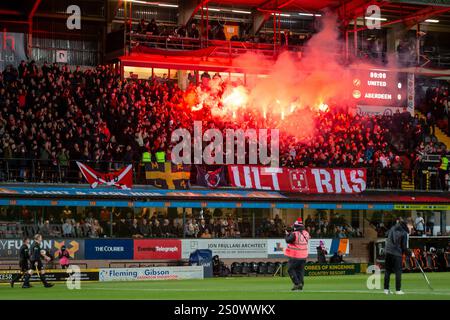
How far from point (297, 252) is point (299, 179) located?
18572mm

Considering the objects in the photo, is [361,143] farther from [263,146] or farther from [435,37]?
[435,37]

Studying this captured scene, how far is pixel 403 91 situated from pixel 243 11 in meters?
9.82

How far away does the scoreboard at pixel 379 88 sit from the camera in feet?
153

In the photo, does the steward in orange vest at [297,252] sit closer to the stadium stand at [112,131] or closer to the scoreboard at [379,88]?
the stadium stand at [112,131]

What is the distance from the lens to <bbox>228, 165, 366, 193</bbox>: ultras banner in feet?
132

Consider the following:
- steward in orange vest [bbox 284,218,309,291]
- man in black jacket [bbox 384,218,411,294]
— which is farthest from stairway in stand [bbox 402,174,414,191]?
man in black jacket [bbox 384,218,411,294]

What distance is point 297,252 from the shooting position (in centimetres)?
2311

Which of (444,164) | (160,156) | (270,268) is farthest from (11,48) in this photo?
(444,164)

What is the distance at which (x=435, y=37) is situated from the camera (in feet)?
185

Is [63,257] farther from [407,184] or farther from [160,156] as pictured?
[407,184]

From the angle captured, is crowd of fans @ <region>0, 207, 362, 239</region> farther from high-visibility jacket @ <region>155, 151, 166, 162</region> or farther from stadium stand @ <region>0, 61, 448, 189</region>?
high-visibility jacket @ <region>155, 151, 166, 162</region>

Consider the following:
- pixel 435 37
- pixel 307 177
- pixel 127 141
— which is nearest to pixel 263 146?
pixel 307 177

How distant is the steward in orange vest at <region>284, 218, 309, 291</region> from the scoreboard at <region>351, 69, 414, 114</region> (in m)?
24.0

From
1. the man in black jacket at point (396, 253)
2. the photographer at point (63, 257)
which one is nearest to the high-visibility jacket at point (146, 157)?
the photographer at point (63, 257)
